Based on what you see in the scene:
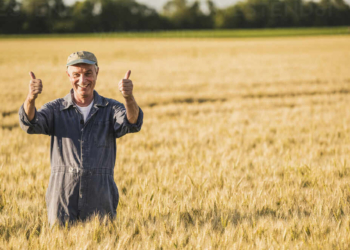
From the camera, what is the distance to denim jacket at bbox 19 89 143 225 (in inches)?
104

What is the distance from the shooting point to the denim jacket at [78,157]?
2.64 metres

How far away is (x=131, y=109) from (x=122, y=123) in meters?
0.18

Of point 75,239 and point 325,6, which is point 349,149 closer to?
point 75,239

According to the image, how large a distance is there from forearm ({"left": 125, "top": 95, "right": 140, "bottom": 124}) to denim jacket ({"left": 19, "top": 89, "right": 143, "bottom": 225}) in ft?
0.31

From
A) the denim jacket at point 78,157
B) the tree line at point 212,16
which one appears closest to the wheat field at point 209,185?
the denim jacket at point 78,157

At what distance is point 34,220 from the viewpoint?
2902 mm

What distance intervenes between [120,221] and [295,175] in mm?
2280

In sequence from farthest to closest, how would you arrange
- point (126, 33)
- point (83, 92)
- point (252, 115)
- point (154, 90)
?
point (126, 33), point (154, 90), point (252, 115), point (83, 92)

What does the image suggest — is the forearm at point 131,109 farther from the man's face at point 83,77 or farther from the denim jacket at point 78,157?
the man's face at point 83,77

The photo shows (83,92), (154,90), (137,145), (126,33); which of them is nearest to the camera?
(83,92)

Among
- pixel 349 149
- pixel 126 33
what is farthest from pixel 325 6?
pixel 349 149

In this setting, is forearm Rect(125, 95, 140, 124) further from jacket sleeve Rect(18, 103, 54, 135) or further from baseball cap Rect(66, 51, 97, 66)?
jacket sleeve Rect(18, 103, 54, 135)

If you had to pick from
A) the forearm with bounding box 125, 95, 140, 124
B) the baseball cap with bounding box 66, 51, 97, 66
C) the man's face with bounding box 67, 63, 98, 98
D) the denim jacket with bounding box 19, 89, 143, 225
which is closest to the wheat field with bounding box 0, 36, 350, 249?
the denim jacket with bounding box 19, 89, 143, 225

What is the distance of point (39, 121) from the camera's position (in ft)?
8.32
